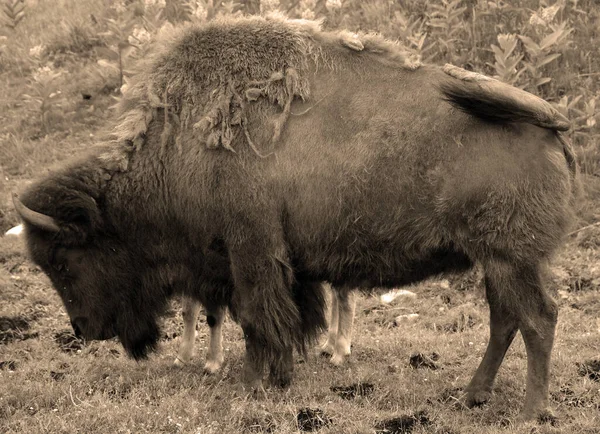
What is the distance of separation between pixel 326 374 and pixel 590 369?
1.65 metres

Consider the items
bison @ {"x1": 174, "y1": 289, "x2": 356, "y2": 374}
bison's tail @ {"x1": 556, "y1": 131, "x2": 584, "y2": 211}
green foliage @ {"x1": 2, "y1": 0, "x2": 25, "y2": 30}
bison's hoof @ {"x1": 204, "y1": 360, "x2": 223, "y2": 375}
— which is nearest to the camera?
bison's tail @ {"x1": 556, "y1": 131, "x2": 584, "y2": 211}

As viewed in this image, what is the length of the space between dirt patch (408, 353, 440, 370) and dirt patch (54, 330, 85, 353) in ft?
7.82

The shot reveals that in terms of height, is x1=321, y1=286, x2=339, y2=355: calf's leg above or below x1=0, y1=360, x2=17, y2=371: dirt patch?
above

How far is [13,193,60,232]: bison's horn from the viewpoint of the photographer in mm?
5840

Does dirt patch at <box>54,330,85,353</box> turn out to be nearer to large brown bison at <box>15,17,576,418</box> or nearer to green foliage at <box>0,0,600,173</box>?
large brown bison at <box>15,17,576,418</box>

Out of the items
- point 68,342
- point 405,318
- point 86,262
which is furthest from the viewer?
point 405,318

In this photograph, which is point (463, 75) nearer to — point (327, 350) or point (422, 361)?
point (422, 361)

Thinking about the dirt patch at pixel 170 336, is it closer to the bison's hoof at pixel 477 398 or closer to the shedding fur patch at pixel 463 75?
the bison's hoof at pixel 477 398

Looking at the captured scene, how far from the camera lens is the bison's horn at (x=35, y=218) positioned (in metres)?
5.84

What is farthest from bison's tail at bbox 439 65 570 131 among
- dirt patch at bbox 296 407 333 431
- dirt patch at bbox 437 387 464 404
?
dirt patch at bbox 296 407 333 431

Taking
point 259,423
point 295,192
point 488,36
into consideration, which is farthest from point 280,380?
point 488,36

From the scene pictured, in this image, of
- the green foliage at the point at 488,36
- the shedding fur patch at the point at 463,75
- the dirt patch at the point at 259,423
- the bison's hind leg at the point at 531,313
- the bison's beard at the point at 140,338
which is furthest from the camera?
the green foliage at the point at 488,36

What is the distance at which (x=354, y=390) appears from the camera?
580cm

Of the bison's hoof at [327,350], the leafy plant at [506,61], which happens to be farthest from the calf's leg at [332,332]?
the leafy plant at [506,61]
